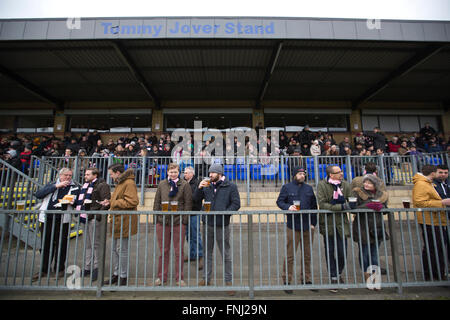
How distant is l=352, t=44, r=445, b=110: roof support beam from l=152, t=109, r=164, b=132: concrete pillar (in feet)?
39.3

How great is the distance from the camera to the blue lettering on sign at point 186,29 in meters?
8.27

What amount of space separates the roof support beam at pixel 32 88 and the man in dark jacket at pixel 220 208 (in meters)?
12.6

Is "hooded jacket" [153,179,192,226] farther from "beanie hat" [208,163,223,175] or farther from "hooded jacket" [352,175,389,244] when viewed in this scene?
"hooded jacket" [352,175,389,244]

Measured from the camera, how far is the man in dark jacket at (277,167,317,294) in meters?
3.29

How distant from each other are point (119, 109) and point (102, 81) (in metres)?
2.48

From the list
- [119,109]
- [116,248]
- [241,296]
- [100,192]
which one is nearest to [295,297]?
[241,296]

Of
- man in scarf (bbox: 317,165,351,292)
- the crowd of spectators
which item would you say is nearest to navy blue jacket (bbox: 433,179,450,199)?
man in scarf (bbox: 317,165,351,292)

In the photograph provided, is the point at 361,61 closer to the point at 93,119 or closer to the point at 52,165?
the point at 52,165

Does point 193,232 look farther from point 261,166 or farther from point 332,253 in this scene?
point 261,166

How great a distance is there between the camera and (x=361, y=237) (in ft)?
11.2

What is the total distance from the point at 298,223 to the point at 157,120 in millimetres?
12219

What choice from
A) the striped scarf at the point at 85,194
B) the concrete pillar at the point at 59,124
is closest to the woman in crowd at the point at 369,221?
the striped scarf at the point at 85,194

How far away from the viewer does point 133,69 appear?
33.4 feet
